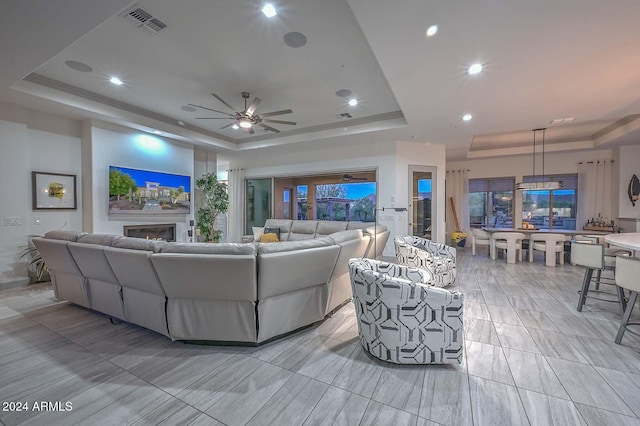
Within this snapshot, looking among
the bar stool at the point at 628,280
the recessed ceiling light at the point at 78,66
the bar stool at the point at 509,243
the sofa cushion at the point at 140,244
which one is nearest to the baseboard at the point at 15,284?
the sofa cushion at the point at 140,244

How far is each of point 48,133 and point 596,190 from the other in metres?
12.2

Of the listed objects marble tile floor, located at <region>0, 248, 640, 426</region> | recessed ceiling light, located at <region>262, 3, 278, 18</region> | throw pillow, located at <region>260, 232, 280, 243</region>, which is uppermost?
recessed ceiling light, located at <region>262, 3, 278, 18</region>

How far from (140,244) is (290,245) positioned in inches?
55.8

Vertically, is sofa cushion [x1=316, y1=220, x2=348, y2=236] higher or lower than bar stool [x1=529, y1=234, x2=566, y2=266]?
higher

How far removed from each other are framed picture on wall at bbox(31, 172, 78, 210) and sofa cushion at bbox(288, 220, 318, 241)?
165 inches

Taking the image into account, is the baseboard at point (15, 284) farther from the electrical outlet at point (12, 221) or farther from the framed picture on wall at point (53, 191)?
the framed picture on wall at point (53, 191)

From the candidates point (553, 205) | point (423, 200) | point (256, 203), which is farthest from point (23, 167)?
point (553, 205)

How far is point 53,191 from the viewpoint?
4676mm

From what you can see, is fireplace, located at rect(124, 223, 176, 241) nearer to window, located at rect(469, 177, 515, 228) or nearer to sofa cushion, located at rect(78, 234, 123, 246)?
sofa cushion, located at rect(78, 234, 123, 246)

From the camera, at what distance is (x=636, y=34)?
7.87 ft

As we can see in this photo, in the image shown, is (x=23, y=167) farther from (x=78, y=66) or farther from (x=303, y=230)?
(x=303, y=230)

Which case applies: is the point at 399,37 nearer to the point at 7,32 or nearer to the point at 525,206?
the point at 7,32

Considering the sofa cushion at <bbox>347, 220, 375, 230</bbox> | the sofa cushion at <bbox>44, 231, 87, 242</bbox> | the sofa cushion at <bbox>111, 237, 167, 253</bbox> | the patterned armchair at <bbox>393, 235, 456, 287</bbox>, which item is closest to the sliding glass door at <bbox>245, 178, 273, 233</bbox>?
the sofa cushion at <bbox>347, 220, 375, 230</bbox>

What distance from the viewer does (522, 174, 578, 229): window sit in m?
7.47
